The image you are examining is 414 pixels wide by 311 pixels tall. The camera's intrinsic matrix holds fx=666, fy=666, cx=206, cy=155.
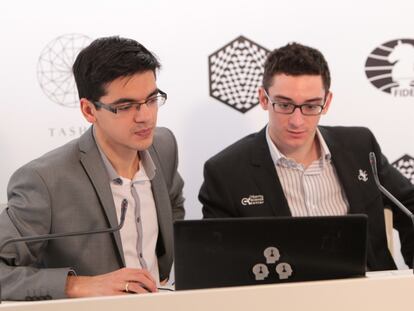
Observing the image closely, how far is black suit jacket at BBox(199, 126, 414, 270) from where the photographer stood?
8.52 feet

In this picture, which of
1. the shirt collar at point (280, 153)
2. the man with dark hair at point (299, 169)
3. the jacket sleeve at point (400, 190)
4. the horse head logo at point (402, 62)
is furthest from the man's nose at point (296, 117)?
the horse head logo at point (402, 62)

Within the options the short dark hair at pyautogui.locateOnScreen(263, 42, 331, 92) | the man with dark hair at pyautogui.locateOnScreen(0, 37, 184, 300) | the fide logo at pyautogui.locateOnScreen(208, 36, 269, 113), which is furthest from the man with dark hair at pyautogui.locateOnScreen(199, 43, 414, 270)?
the fide logo at pyautogui.locateOnScreen(208, 36, 269, 113)

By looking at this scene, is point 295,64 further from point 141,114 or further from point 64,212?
point 64,212

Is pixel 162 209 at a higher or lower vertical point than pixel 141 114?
lower

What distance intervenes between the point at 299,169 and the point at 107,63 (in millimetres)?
903

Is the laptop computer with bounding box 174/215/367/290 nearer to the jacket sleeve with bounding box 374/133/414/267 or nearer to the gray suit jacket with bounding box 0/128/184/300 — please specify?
the gray suit jacket with bounding box 0/128/184/300

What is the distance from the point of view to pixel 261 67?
318 centimetres

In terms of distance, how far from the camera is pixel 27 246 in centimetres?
210

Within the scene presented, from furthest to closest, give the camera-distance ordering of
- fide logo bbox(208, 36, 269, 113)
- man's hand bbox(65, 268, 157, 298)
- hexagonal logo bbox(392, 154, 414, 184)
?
1. hexagonal logo bbox(392, 154, 414, 184)
2. fide logo bbox(208, 36, 269, 113)
3. man's hand bbox(65, 268, 157, 298)

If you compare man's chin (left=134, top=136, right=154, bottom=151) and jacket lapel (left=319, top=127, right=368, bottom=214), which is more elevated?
man's chin (left=134, top=136, right=154, bottom=151)

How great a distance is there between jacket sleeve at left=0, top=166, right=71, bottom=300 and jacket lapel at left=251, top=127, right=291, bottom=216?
858 mm

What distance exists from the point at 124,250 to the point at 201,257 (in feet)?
2.63

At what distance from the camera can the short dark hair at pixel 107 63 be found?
2227mm

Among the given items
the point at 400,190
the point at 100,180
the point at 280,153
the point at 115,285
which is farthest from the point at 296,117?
the point at 115,285
